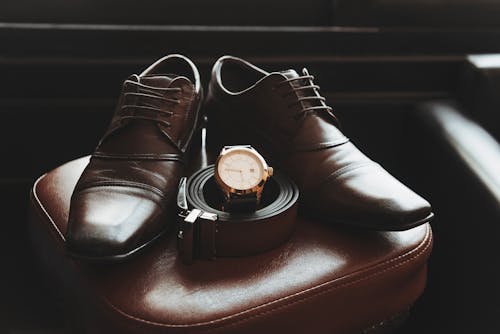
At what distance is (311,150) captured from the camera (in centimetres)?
86

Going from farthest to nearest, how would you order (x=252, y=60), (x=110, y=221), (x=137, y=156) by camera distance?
(x=252, y=60), (x=137, y=156), (x=110, y=221)

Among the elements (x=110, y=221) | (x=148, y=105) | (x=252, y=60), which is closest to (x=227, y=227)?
(x=110, y=221)

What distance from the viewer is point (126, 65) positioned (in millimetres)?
Result: 1236

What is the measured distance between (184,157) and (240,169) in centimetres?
14

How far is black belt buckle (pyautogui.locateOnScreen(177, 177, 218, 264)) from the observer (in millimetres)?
728

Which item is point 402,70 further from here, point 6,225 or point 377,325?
point 6,225

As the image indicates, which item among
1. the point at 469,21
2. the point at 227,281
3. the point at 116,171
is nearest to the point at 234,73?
the point at 116,171

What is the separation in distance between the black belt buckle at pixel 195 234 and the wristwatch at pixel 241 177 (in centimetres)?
5

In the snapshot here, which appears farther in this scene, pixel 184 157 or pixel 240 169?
pixel 184 157

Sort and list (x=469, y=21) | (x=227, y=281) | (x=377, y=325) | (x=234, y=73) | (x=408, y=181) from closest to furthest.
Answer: (x=227, y=281)
(x=377, y=325)
(x=234, y=73)
(x=408, y=181)
(x=469, y=21)

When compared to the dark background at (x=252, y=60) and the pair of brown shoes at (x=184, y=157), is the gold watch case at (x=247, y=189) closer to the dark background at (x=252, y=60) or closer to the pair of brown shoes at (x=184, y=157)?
the pair of brown shoes at (x=184, y=157)

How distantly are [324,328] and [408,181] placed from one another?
1.82 ft

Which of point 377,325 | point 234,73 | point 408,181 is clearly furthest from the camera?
point 408,181

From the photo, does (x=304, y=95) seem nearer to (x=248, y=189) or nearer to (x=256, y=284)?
(x=248, y=189)
